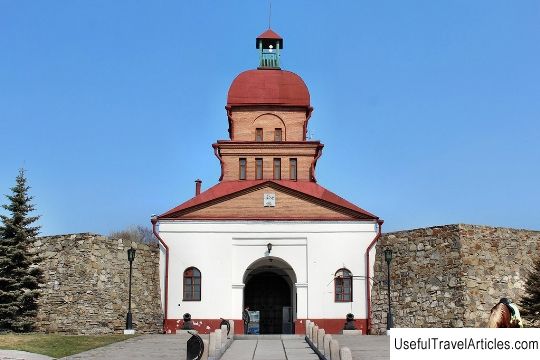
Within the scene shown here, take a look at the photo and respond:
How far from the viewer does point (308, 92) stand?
4094cm

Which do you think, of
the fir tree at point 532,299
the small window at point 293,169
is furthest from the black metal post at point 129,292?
the fir tree at point 532,299

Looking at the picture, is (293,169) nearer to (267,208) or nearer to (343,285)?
(267,208)

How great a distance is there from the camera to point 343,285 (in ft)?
107

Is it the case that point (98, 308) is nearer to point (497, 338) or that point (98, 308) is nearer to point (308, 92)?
point (308, 92)

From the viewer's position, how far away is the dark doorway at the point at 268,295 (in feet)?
120

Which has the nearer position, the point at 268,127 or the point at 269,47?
the point at 268,127

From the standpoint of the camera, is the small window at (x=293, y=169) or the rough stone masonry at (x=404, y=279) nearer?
the rough stone masonry at (x=404, y=279)

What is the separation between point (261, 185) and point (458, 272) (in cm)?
1102

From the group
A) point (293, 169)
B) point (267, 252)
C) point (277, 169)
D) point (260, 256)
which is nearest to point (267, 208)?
point (267, 252)

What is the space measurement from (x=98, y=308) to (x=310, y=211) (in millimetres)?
11451

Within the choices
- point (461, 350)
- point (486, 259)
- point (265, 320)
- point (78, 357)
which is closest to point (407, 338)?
point (461, 350)

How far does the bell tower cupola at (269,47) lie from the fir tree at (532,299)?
931 inches

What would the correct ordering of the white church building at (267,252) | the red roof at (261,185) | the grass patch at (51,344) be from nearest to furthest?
the grass patch at (51,344), the white church building at (267,252), the red roof at (261,185)

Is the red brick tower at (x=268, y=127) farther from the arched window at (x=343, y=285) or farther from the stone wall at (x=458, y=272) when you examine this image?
the stone wall at (x=458, y=272)
